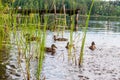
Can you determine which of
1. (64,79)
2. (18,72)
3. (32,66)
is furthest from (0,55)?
(64,79)

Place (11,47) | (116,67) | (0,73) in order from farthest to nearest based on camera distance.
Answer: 1. (11,47)
2. (116,67)
3. (0,73)

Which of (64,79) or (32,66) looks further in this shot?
(32,66)

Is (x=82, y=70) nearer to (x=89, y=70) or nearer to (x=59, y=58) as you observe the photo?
(x=89, y=70)

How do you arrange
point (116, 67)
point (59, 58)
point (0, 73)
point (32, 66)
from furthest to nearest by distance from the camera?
1. point (59, 58)
2. point (116, 67)
3. point (32, 66)
4. point (0, 73)

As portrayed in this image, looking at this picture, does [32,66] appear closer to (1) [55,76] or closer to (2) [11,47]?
(1) [55,76]

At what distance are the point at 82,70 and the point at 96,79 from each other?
112 cm

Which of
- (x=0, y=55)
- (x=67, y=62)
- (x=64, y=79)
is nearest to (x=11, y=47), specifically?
(x=0, y=55)

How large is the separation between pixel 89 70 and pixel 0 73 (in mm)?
3146

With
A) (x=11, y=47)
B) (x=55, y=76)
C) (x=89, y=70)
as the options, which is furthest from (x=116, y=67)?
(x=11, y=47)

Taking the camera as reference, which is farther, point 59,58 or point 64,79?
point 59,58

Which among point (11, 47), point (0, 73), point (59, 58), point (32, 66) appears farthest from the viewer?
point (11, 47)

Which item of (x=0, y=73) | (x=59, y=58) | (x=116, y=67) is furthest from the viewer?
(x=59, y=58)

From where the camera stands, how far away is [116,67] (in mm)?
10969

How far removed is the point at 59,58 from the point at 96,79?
3.78m
